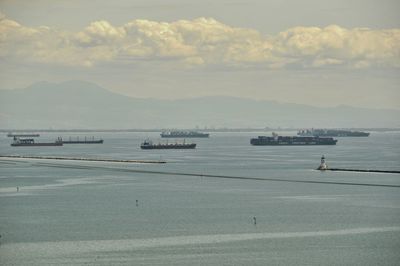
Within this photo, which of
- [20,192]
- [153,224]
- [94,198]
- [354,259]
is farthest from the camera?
[20,192]

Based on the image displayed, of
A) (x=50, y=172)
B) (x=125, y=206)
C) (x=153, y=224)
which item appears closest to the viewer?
(x=153, y=224)

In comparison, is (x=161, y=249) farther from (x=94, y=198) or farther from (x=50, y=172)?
(x=50, y=172)

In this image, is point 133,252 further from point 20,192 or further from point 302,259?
point 20,192

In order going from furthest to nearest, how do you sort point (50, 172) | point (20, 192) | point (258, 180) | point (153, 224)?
point (50, 172) < point (258, 180) < point (20, 192) < point (153, 224)

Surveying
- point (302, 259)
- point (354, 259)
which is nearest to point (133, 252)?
point (302, 259)

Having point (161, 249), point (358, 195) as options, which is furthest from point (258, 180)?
point (161, 249)

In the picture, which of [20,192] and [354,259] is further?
[20,192]
